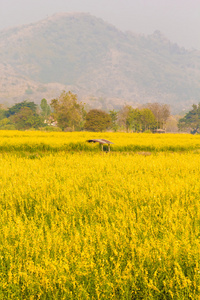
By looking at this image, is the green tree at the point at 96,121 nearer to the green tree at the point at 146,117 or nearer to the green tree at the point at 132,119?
the green tree at the point at 132,119

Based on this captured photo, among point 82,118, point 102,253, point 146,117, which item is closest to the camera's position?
point 102,253

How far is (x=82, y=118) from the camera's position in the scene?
2657 inches

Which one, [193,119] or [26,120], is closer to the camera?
[26,120]

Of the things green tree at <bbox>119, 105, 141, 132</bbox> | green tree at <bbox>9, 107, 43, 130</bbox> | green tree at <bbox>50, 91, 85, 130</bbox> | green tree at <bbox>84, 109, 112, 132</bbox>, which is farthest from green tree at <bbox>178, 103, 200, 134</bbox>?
green tree at <bbox>9, 107, 43, 130</bbox>

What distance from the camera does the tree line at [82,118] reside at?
56344 millimetres

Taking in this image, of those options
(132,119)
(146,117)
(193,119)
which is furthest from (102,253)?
(193,119)

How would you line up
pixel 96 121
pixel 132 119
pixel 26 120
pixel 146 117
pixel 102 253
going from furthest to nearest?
1. pixel 26 120
2. pixel 146 117
3. pixel 132 119
4. pixel 96 121
5. pixel 102 253

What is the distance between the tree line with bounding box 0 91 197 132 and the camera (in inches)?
2218

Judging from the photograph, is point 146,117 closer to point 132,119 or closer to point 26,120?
point 132,119

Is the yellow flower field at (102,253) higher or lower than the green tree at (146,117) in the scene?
lower

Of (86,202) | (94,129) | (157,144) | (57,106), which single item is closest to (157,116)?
(94,129)

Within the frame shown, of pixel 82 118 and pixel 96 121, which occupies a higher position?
pixel 82 118


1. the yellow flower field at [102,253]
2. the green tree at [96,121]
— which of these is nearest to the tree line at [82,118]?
the green tree at [96,121]

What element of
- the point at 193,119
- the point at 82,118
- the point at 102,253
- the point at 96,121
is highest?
the point at 193,119
